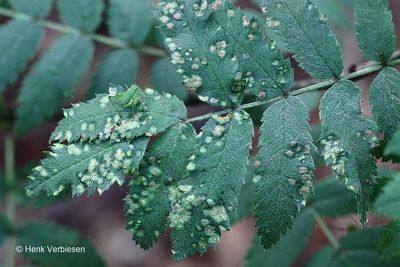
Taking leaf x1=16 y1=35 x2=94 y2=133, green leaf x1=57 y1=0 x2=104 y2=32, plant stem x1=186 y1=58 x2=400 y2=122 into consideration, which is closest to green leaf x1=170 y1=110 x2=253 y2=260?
plant stem x1=186 y1=58 x2=400 y2=122

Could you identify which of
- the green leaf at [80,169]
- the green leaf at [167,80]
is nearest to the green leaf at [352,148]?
the green leaf at [80,169]

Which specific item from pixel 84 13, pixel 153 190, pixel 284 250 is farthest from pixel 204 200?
pixel 84 13

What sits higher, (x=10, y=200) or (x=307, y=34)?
(x=307, y=34)

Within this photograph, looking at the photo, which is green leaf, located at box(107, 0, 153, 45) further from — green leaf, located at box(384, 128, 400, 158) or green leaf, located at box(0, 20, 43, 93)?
green leaf, located at box(384, 128, 400, 158)

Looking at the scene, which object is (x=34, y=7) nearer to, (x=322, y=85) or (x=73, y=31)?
(x=73, y=31)

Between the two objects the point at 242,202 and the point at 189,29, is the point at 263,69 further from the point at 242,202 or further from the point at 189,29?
the point at 242,202

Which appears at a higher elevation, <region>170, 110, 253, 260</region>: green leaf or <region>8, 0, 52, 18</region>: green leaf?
<region>8, 0, 52, 18</region>: green leaf

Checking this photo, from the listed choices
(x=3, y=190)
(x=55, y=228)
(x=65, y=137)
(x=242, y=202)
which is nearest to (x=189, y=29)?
(x=65, y=137)
